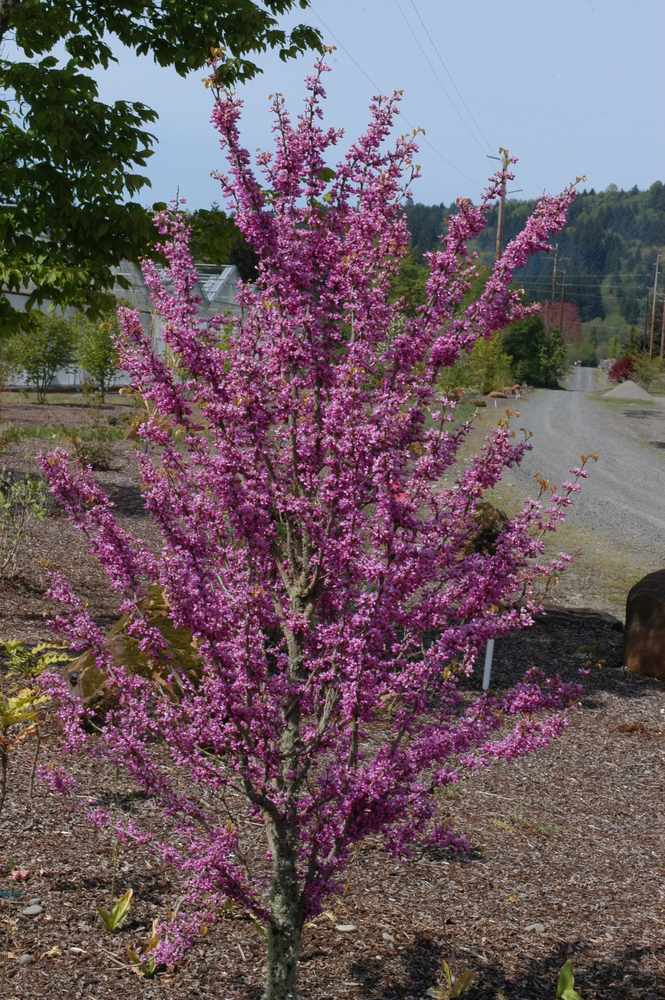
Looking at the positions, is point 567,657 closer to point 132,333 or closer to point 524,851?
point 524,851

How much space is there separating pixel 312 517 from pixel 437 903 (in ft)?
7.62

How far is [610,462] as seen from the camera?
83.3ft

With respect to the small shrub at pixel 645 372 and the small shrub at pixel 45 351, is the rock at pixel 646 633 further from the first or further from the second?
the small shrub at pixel 645 372

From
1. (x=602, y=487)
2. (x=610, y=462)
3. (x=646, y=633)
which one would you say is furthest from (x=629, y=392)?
(x=646, y=633)

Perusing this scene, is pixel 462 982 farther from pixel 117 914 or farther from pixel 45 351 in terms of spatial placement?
pixel 45 351

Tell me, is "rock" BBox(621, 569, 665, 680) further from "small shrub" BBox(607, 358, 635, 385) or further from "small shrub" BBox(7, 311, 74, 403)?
"small shrub" BBox(607, 358, 635, 385)

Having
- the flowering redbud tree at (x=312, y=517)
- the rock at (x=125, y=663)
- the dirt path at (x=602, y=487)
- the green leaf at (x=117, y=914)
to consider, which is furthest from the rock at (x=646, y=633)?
the green leaf at (x=117, y=914)

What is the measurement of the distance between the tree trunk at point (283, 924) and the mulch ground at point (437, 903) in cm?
40

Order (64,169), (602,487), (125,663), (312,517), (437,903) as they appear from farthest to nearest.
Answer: (602,487) → (64,169) → (125,663) → (437,903) → (312,517)

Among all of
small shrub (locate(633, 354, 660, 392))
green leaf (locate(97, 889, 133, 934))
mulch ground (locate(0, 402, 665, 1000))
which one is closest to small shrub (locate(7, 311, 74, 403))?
mulch ground (locate(0, 402, 665, 1000))

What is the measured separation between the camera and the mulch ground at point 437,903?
11.5ft

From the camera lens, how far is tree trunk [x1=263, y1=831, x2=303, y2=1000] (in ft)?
10.0

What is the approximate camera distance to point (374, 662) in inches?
105

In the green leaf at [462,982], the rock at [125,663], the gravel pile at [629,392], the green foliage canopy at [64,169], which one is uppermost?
the green foliage canopy at [64,169]
